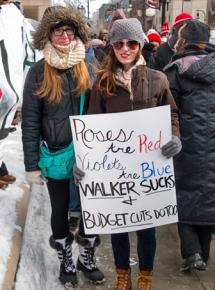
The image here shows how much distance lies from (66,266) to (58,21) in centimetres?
163

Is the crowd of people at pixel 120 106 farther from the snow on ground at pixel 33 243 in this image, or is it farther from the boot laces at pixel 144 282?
the snow on ground at pixel 33 243

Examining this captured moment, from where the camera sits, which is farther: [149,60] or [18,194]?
[149,60]

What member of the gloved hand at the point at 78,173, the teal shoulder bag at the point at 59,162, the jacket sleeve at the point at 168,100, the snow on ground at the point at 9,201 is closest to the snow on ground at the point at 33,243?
the snow on ground at the point at 9,201

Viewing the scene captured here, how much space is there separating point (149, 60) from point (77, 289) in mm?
3552

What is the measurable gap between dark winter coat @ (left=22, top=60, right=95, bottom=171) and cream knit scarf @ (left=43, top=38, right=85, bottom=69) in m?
0.08

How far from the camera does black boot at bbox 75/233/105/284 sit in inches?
138

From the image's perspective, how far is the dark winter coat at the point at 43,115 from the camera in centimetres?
310

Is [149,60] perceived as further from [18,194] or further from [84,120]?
[84,120]

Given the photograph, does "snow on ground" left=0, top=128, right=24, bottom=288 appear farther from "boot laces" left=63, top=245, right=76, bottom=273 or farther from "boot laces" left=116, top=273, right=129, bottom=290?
"boot laces" left=116, top=273, right=129, bottom=290

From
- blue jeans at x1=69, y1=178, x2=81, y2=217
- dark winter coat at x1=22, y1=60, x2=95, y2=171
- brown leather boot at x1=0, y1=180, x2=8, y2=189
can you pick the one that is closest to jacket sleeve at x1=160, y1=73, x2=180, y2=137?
dark winter coat at x1=22, y1=60, x2=95, y2=171

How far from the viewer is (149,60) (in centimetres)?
627

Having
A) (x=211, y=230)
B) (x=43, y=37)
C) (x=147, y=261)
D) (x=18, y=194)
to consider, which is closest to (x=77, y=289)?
(x=147, y=261)

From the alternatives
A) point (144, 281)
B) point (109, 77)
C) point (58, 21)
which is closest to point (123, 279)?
point (144, 281)

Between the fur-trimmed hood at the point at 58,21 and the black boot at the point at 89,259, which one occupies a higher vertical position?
the fur-trimmed hood at the point at 58,21
